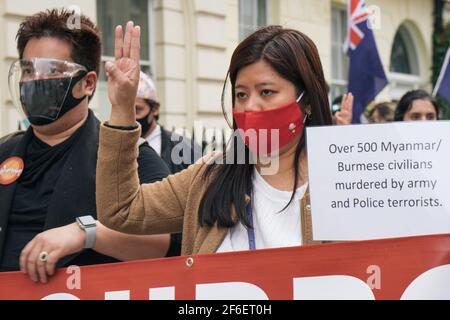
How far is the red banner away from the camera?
200 cm

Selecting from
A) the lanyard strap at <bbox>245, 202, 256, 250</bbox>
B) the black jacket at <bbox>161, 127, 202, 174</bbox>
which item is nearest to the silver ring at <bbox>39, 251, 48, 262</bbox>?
the lanyard strap at <bbox>245, 202, 256, 250</bbox>

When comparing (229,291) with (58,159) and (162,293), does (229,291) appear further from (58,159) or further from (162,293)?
(58,159)

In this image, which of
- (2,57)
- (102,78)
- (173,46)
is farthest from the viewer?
(173,46)

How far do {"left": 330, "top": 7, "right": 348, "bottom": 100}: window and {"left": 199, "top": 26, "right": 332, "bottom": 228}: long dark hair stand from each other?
10609 mm

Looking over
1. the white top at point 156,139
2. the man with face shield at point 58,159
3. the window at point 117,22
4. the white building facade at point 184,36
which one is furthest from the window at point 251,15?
the man with face shield at point 58,159

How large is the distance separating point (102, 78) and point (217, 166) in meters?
6.21

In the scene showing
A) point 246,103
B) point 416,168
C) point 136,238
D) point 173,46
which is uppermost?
point 173,46

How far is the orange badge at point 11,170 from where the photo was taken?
261cm

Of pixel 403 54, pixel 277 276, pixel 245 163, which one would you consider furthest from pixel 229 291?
pixel 403 54

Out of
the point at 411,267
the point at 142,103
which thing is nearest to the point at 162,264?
the point at 411,267

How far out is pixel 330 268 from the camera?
2.08 m

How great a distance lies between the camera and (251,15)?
419 inches

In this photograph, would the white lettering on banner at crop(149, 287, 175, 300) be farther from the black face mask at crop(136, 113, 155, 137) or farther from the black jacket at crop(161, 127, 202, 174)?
the black face mask at crop(136, 113, 155, 137)
